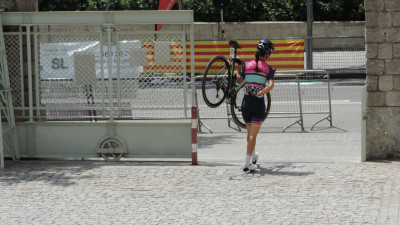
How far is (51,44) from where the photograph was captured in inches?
415

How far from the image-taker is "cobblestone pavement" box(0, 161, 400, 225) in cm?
745

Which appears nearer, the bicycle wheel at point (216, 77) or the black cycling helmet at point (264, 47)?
the black cycling helmet at point (264, 47)

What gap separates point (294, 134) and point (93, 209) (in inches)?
253

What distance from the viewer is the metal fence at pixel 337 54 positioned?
23281 mm

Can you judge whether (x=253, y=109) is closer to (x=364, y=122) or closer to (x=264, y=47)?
(x=264, y=47)

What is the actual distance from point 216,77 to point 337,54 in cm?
1348

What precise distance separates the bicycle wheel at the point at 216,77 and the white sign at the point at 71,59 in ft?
4.09

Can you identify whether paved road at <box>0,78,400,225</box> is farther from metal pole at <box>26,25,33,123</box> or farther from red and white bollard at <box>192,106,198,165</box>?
metal pole at <box>26,25,33,123</box>

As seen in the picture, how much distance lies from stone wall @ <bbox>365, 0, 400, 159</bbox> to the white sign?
3.26 meters

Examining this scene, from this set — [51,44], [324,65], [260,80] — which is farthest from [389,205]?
[324,65]

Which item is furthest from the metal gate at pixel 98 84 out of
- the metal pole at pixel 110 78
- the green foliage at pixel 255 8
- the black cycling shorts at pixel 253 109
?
the green foliage at pixel 255 8

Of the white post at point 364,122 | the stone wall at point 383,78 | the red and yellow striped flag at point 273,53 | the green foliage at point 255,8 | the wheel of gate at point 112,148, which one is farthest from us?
the green foliage at point 255,8

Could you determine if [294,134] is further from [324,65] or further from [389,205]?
[324,65]

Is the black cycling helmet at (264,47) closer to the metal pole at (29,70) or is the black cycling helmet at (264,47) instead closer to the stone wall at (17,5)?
the metal pole at (29,70)
